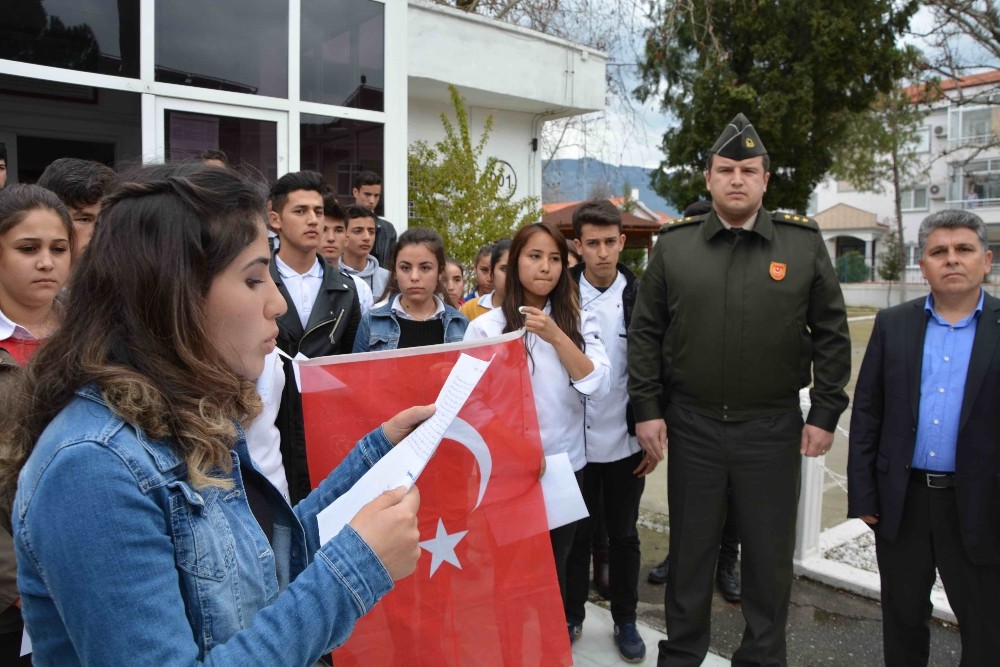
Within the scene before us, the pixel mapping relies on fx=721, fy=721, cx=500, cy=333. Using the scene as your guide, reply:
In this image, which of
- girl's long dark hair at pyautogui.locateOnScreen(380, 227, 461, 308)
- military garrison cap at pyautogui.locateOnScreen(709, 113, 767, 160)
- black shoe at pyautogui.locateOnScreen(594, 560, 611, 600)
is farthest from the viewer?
black shoe at pyautogui.locateOnScreen(594, 560, 611, 600)

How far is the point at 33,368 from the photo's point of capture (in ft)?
3.68

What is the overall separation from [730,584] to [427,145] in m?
8.38

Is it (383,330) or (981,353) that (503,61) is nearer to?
(383,330)

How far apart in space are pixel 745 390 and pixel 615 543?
3.50ft

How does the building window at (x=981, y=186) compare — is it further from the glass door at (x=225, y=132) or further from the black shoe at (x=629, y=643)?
the black shoe at (x=629, y=643)

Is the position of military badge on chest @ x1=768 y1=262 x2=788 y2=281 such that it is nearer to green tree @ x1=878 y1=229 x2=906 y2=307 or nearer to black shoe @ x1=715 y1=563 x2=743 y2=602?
black shoe @ x1=715 y1=563 x2=743 y2=602

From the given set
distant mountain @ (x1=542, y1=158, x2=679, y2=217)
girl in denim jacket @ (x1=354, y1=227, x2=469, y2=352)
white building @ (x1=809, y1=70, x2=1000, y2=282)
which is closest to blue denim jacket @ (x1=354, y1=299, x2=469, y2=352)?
girl in denim jacket @ (x1=354, y1=227, x2=469, y2=352)

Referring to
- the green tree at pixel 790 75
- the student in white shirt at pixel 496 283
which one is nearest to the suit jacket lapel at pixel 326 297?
the student in white shirt at pixel 496 283

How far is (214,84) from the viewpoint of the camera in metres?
6.14

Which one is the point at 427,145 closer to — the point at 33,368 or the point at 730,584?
the point at 730,584

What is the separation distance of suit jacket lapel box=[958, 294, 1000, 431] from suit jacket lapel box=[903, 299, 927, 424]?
0.54ft

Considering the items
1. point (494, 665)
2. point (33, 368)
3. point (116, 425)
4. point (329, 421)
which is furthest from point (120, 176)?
point (494, 665)

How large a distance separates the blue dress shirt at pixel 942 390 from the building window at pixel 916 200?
57.3 meters

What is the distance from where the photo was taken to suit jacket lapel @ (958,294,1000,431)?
284 centimetres
